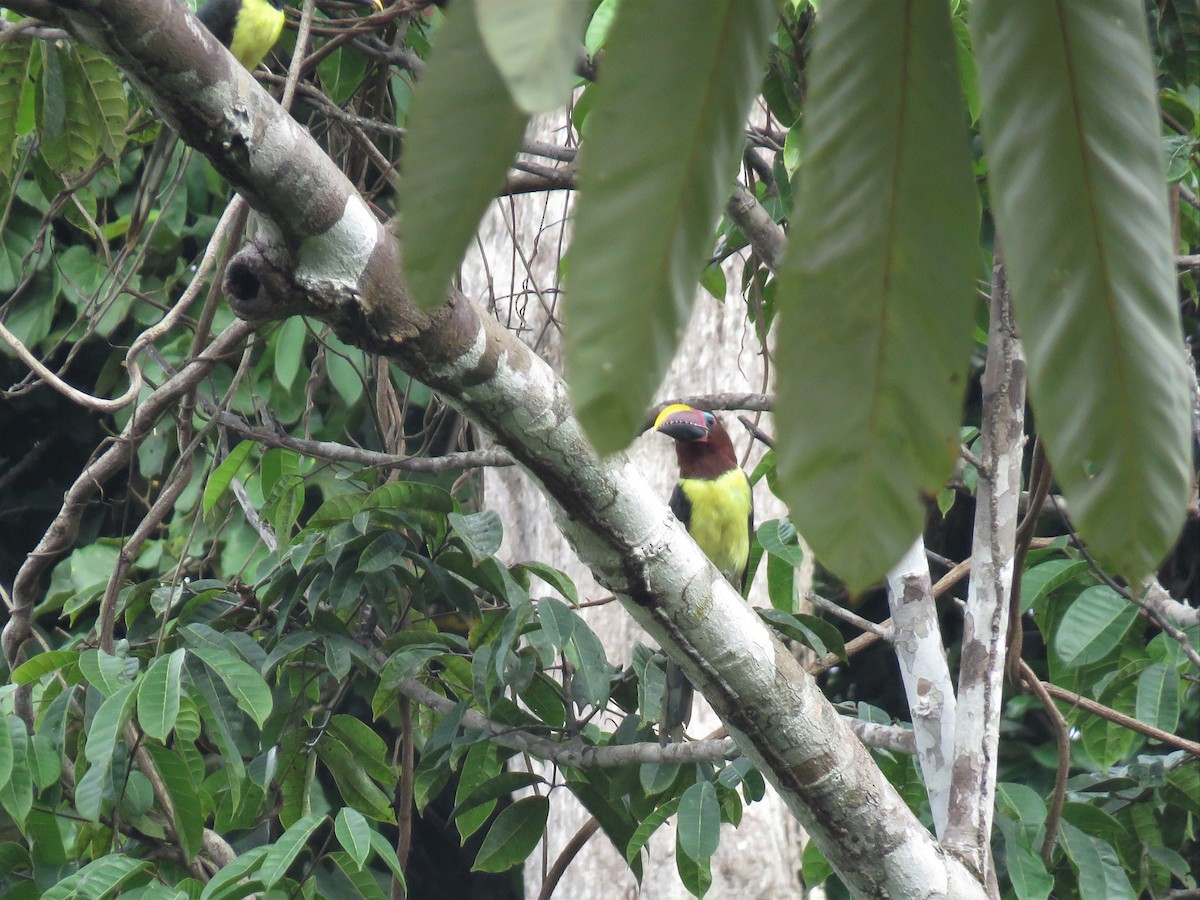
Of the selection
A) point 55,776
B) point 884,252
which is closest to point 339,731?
point 55,776

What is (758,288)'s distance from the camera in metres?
2.51

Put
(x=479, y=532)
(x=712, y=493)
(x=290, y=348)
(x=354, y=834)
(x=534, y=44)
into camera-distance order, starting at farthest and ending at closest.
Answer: (x=290, y=348)
(x=712, y=493)
(x=479, y=532)
(x=354, y=834)
(x=534, y=44)

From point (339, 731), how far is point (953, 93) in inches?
85.5

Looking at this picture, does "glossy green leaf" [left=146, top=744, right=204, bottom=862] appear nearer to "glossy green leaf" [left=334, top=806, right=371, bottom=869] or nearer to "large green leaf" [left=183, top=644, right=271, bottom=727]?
"large green leaf" [left=183, top=644, right=271, bottom=727]

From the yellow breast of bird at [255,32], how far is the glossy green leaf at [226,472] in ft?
3.89

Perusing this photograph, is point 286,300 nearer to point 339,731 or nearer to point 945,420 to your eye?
point 945,420

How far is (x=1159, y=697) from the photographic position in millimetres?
2266

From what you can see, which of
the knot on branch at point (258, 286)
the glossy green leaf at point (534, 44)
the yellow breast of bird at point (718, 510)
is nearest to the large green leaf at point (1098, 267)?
the glossy green leaf at point (534, 44)

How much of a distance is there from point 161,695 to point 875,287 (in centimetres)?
173

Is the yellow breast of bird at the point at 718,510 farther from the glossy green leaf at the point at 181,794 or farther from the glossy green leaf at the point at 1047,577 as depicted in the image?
the glossy green leaf at the point at 181,794

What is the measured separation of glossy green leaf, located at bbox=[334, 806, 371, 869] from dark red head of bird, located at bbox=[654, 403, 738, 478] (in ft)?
5.94

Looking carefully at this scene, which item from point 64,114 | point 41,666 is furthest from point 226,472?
point 64,114

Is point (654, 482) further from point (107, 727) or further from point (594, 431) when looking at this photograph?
point (594, 431)

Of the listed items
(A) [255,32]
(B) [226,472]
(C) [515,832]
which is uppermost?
(A) [255,32]
